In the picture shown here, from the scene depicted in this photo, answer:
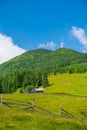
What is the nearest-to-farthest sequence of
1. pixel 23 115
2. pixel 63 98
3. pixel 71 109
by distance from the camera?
pixel 23 115 → pixel 71 109 → pixel 63 98

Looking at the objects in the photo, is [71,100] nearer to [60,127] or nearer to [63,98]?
[63,98]

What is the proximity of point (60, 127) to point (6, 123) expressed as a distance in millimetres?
5996

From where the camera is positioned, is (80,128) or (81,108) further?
(81,108)

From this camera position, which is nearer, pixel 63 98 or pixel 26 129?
pixel 26 129

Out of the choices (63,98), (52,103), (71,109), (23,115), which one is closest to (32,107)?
(23,115)

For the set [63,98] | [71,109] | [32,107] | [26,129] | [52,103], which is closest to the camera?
[26,129]

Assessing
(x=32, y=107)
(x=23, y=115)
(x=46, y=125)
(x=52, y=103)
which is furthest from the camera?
(x=52, y=103)

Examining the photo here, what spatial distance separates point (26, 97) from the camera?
85438 mm

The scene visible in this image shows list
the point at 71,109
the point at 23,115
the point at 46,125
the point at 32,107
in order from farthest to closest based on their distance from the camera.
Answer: the point at 71,109, the point at 32,107, the point at 23,115, the point at 46,125

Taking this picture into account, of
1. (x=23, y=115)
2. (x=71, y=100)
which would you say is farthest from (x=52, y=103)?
(x=23, y=115)

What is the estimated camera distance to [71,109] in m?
68.8

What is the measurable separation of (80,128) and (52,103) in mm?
45224

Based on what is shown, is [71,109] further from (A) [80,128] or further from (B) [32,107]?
(A) [80,128]

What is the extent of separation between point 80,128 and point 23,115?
672 centimetres
